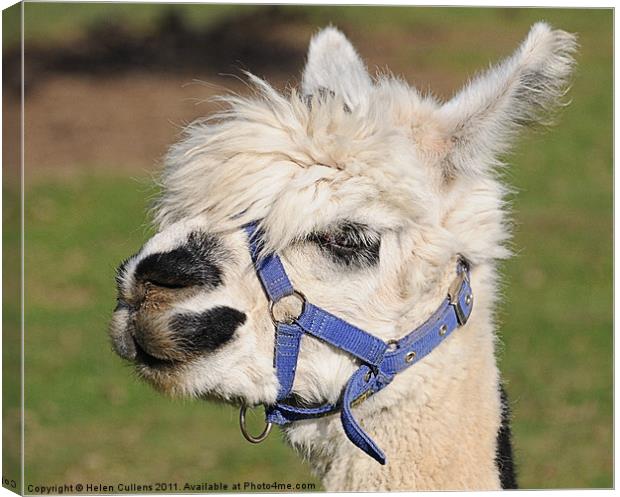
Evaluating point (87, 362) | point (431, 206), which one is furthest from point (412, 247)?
point (87, 362)

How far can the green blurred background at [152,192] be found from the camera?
27.8ft

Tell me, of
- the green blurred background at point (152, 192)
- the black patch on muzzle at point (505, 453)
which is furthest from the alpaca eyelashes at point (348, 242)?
the green blurred background at point (152, 192)

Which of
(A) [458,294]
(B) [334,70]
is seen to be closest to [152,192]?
(B) [334,70]

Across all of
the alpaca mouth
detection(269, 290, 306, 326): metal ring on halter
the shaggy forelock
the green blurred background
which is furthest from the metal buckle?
the green blurred background

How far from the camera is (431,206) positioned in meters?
3.49

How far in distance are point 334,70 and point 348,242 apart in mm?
1020

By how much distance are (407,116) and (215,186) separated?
723mm

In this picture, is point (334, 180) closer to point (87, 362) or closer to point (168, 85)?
point (87, 362)

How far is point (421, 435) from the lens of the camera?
140 inches

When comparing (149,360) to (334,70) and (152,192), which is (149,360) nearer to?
(334,70)

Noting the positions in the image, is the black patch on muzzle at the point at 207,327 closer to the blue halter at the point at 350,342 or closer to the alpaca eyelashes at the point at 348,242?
the blue halter at the point at 350,342

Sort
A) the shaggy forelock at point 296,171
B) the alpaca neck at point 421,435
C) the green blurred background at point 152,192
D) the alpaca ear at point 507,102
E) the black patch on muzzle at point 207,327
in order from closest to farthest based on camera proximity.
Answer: the black patch on muzzle at point 207,327
the shaggy forelock at point 296,171
the alpaca ear at point 507,102
the alpaca neck at point 421,435
the green blurred background at point 152,192

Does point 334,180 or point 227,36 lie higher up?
point 334,180

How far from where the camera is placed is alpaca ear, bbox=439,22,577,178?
343 cm
